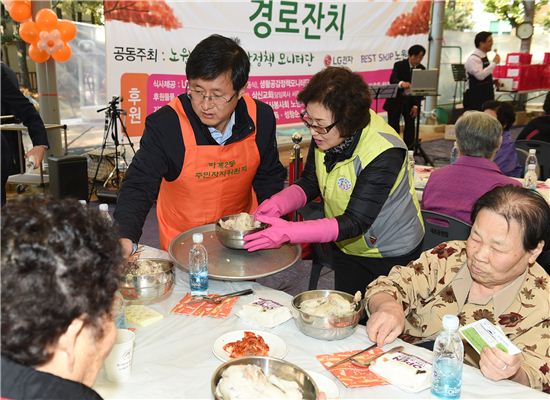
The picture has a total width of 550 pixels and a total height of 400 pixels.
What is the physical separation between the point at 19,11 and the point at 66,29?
1.54 feet

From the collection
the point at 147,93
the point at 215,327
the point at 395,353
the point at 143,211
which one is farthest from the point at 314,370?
the point at 147,93

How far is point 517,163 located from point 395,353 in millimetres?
2876

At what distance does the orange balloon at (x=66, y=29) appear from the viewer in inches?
194

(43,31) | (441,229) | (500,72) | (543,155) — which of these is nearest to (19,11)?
(43,31)

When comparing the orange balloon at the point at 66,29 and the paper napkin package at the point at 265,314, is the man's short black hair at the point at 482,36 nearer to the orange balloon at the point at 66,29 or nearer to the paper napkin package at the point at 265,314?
the orange balloon at the point at 66,29

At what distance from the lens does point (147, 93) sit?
5.02 metres

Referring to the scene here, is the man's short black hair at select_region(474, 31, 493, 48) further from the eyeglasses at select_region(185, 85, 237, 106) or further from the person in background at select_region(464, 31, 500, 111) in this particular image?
the eyeglasses at select_region(185, 85, 237, 106)

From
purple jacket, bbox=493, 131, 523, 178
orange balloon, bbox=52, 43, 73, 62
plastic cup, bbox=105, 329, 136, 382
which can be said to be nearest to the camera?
plastic cup, bbox=105, 329, 136, 382

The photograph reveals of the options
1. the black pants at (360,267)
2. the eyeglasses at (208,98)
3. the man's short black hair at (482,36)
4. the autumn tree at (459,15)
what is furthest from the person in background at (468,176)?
the autumn tree at (459,15)

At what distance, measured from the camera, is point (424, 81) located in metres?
6.50

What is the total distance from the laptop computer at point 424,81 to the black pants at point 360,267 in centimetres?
467

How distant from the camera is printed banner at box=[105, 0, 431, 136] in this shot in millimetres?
4836

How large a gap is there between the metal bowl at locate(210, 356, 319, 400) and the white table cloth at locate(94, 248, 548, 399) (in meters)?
0.11

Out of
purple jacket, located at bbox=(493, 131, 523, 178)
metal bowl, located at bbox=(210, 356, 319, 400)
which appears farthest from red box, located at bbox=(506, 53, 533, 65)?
metal bowl, located at bbox=(210, 356, 319, 400)
